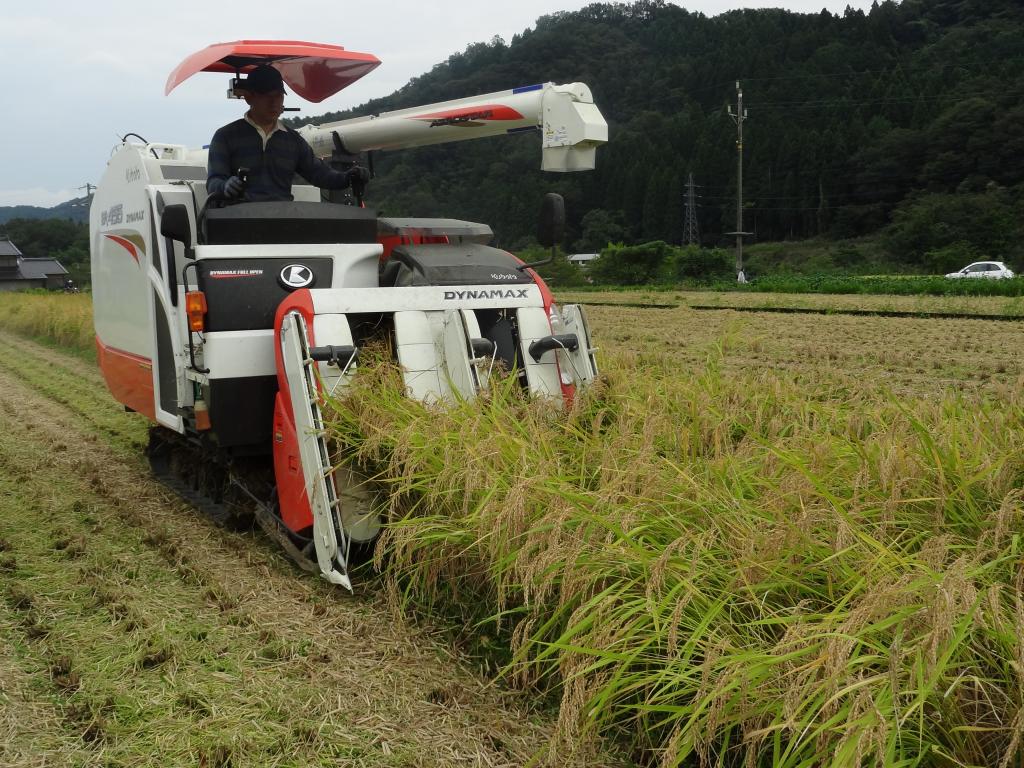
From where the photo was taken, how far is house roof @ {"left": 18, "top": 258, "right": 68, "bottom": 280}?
63.9 m

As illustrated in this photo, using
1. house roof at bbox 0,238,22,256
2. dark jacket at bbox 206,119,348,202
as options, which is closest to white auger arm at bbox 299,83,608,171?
dark jacket at bbox 206,119,348,202

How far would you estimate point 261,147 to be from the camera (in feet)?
17.9

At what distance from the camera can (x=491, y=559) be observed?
11.0ft

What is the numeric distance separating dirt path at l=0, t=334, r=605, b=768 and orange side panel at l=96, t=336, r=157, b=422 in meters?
0.80

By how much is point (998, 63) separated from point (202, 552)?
7519 centimetres

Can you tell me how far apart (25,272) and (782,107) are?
5937 cm

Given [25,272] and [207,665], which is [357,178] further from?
[25,272]

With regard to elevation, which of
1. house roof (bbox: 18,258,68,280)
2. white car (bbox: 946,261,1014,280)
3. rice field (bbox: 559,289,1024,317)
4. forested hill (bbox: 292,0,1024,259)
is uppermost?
forested hill (bbox: 292,0,1024,259)

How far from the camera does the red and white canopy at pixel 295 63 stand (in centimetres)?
516

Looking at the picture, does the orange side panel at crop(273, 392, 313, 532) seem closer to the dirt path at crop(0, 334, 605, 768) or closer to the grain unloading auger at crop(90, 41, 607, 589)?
the grain unloading auger at crop(90, 41, 607, 589)

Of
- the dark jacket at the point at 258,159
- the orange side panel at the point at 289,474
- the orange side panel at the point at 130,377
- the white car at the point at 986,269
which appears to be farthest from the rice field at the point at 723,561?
the white car at the point at 986,269

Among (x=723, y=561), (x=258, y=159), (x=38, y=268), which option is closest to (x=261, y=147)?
(x=258, y=159)

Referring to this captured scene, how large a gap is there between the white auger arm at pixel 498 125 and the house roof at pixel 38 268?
6522 cm

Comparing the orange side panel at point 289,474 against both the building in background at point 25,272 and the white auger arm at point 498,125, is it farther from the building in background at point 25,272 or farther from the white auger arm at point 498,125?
the building in background at point 25,272
